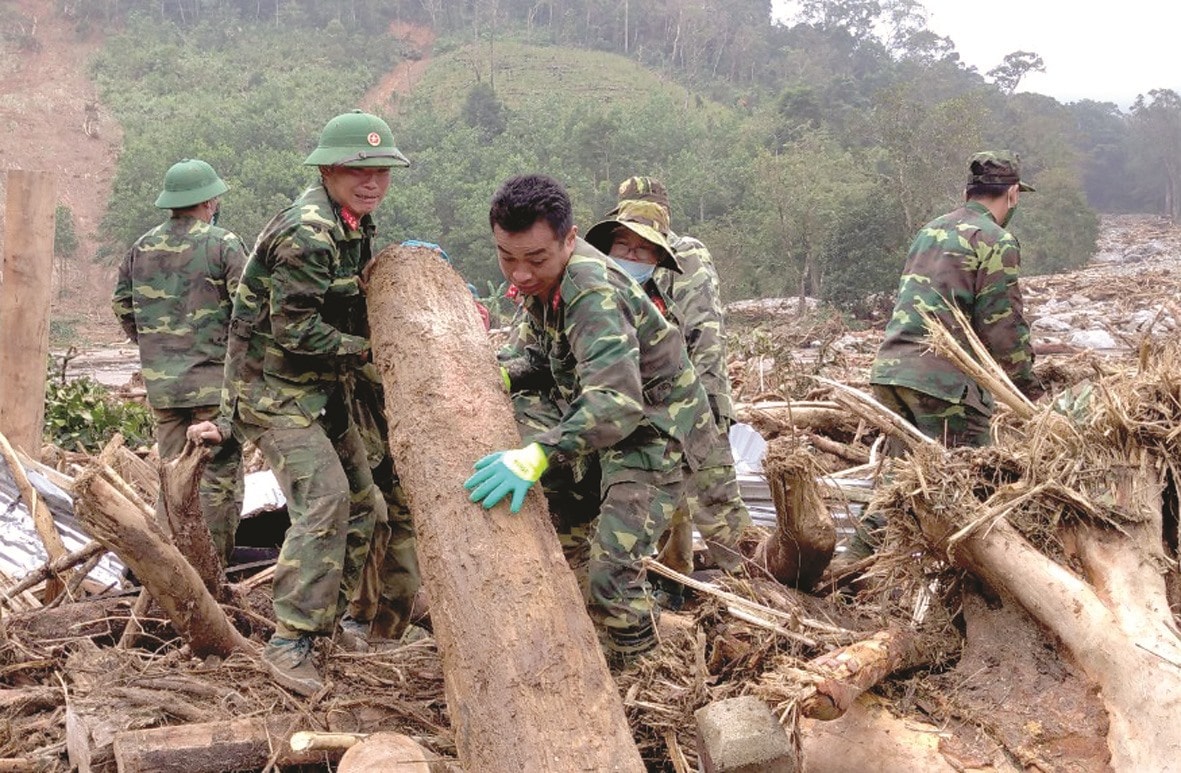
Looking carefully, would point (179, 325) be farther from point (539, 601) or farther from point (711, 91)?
point (711, 91)

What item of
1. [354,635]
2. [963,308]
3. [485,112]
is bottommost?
[354,635]

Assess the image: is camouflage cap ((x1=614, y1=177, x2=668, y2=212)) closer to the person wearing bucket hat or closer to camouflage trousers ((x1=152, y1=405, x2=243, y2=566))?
the person wearing bucket hat

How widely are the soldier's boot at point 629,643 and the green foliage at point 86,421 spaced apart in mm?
5683

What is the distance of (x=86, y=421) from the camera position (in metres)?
8.28

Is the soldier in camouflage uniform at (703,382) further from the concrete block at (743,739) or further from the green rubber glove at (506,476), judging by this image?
the concrete block at (743,739)

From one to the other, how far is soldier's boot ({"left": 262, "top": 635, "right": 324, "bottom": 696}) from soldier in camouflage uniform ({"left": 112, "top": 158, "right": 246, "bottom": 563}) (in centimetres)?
211

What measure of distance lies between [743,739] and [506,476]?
0.92 meters

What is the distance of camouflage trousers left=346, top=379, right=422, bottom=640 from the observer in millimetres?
4312

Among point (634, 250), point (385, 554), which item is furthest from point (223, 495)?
point (634, 250)

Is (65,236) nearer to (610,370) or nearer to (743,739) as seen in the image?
(610,370)

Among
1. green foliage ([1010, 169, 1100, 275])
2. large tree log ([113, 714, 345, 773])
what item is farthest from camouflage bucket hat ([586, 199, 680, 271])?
green foliage ([1010, 169, 1100, 275])

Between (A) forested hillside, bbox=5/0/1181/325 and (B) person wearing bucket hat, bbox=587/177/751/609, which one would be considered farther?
(A) forested hillside, bbox=5/0/1181/325

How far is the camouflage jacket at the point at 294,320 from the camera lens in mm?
3709

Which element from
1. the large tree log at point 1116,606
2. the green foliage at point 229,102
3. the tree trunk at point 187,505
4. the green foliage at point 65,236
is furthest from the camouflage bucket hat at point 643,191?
the green foliage at point 65,236
